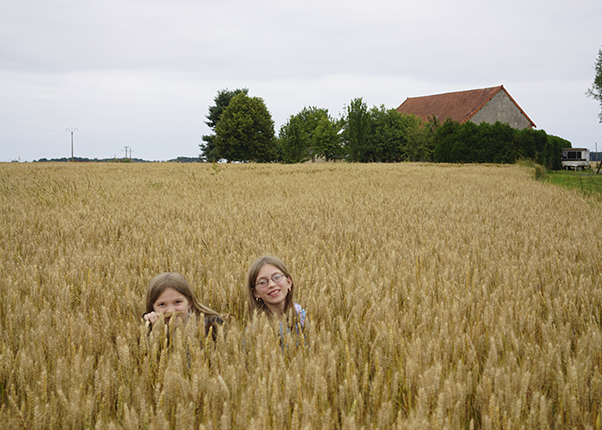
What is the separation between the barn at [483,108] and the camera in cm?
5212

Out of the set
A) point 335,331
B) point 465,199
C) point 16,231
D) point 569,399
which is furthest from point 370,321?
point 465,199

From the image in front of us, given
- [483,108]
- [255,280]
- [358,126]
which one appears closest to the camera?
[255,280]

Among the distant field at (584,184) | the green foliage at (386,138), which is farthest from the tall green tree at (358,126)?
the distant field at (584,184)

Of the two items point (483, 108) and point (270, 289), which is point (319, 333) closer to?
point (270, 289)

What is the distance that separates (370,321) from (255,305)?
0.80 metres

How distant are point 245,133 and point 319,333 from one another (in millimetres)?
55652

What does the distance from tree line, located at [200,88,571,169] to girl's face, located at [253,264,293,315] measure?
32.8 m

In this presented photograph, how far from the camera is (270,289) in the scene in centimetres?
262

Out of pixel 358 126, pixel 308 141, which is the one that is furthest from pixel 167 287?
pixel 308 141

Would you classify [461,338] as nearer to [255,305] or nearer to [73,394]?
[255,305]

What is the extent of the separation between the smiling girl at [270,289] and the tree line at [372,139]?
32.7 metres

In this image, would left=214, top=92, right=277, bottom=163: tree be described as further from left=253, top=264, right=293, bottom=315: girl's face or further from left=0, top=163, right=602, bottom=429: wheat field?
left=253, top=264, right=293, bottom=315: girl's face

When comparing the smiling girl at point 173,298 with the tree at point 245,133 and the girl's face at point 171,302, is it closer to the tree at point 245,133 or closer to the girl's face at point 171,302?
the girl's face at point 171,302

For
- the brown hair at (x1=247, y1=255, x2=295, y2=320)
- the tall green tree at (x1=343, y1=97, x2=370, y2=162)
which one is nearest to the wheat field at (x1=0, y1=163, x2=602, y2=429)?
the brown hair at (x1=247, y1=255, x2=295, y2=320)
